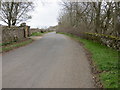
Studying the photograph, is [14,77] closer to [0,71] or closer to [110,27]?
[0,71]

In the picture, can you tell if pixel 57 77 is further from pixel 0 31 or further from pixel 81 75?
pixel 0 31

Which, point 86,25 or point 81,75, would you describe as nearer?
point 81,75

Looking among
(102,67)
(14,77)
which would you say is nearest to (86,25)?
(102,67)

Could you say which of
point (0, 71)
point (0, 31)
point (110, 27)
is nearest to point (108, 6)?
point (110, 27)

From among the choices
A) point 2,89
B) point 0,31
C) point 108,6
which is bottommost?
point 2,89

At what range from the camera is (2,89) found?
436 centimetres

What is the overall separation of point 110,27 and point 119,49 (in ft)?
32.4

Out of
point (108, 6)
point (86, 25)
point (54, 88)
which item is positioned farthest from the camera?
point (86, 25)

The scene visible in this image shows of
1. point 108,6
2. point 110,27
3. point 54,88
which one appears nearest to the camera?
point 54,88

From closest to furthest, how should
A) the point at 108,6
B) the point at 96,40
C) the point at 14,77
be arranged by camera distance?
1. the point at 14,77
2. the point at 96,40
3. the point at 108,6

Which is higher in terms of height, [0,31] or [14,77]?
[0,31]

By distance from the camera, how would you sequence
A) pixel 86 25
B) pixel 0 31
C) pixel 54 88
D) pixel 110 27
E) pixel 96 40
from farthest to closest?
pixel 86 25 < pixel 110 27 < pixel 96 40 < pixel 0 31 < pixel 54 88

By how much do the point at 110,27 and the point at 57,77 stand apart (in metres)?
16.2

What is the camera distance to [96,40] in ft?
52.7
